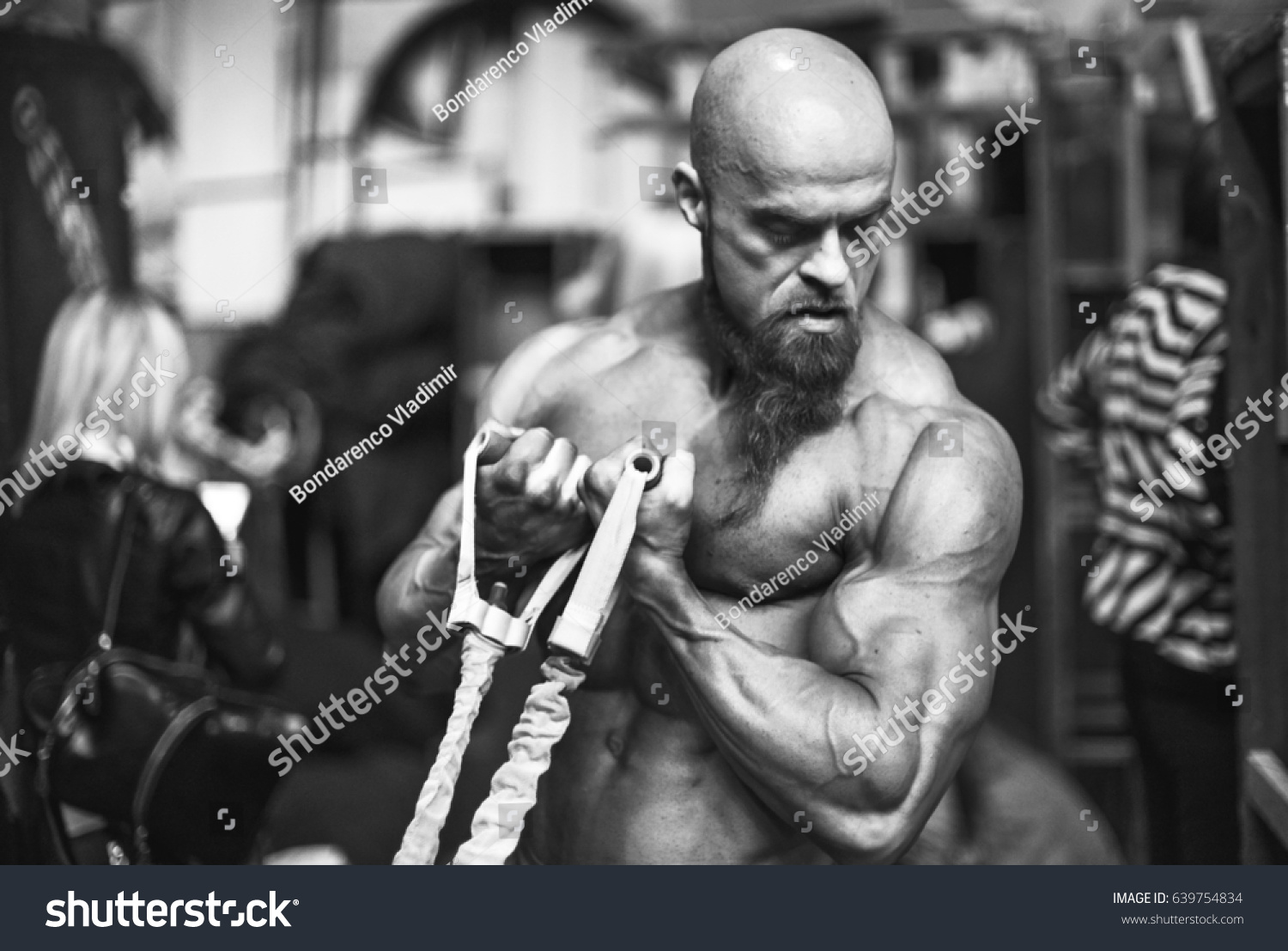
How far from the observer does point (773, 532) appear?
1.65 meters

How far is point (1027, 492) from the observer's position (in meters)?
4.72

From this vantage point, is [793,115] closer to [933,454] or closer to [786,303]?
[786,303]

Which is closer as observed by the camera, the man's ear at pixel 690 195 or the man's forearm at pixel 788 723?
the man's forearm at pixel 788 723

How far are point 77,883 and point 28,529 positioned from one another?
88cm

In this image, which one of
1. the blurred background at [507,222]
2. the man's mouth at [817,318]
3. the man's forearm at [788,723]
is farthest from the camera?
the blurred background at [507,222]

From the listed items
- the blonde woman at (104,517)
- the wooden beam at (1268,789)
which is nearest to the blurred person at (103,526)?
the blonde woman at (104,517)

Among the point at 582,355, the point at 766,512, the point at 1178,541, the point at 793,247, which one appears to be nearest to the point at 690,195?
the point at 793,247

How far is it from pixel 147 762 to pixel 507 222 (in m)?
3.19

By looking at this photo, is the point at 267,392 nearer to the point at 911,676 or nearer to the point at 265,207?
the point at 265,207

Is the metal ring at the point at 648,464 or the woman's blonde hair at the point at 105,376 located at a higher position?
the metal ring at the point at 648,464

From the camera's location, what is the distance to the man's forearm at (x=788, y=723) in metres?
1.46

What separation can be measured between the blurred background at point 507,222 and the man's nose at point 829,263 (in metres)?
1.55

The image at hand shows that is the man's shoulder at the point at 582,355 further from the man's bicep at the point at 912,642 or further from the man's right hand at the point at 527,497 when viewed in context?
the man's bicep at the point at 912,642

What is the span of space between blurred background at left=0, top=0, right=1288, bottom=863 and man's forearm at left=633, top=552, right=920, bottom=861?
155 cm
